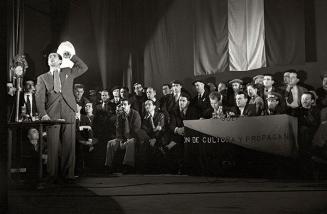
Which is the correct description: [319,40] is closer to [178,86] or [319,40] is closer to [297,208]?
[178,86]

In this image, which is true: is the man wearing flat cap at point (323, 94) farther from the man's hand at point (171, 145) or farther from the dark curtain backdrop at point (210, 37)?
the man's hand at point (171, 145)

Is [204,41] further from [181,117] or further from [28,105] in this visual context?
[28,105]

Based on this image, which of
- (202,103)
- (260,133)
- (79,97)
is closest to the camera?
(260,133)

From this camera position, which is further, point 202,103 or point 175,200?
point 202,103

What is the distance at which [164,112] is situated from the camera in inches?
342

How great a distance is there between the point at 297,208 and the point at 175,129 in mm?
4913

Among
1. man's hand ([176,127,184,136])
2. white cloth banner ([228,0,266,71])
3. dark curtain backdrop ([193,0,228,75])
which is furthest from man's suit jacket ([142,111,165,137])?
white cloth banner ([228,0,266,71])

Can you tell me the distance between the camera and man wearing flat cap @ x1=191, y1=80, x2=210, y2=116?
8344 millimetres

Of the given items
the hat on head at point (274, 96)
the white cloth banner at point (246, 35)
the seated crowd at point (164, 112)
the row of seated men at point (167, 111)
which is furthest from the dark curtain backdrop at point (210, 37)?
the hat on head at point (274, 96)

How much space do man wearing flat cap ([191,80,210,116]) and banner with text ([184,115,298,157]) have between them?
1.19m

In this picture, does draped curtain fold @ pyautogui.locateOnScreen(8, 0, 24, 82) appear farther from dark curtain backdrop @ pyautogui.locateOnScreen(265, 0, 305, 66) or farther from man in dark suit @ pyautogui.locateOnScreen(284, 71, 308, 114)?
man in dark suit @ pyautogui.locateOnScreen(284, 71, 308, 114)

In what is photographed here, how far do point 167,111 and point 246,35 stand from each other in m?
2.10

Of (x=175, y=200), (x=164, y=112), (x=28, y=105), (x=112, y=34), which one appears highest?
(x=112, y=34)

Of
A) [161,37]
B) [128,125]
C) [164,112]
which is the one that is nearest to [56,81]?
[128,125]
